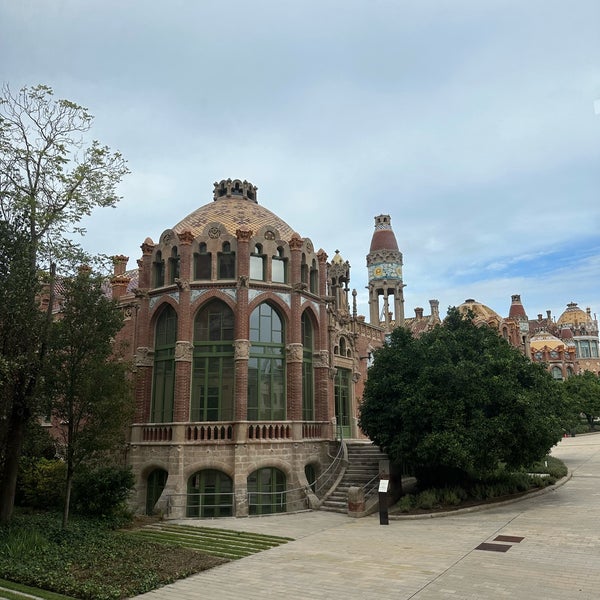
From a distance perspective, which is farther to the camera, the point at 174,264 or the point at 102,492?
the point at 174,264

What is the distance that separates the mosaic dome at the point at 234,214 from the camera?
24703 millimetres

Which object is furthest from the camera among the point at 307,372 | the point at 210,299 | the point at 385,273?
the point at 385,273

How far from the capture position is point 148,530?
672 inches

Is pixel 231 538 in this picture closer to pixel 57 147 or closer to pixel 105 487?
pixel 105 487

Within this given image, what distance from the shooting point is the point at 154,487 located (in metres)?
21.6

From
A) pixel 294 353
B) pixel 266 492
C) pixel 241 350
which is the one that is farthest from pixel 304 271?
pixel 266 492

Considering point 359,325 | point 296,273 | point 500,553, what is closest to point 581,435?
point 359,325

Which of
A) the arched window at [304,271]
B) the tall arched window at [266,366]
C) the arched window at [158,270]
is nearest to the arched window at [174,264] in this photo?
the arched window at [158,270]

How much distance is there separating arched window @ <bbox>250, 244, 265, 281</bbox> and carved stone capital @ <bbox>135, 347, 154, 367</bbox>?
563 centimetres

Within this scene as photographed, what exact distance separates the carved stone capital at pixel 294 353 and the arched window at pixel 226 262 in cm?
403

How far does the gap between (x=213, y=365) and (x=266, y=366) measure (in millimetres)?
2213

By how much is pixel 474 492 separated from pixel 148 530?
1167 cm

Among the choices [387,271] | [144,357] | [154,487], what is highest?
[387,271]

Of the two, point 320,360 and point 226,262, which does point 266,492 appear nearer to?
point 320,360
